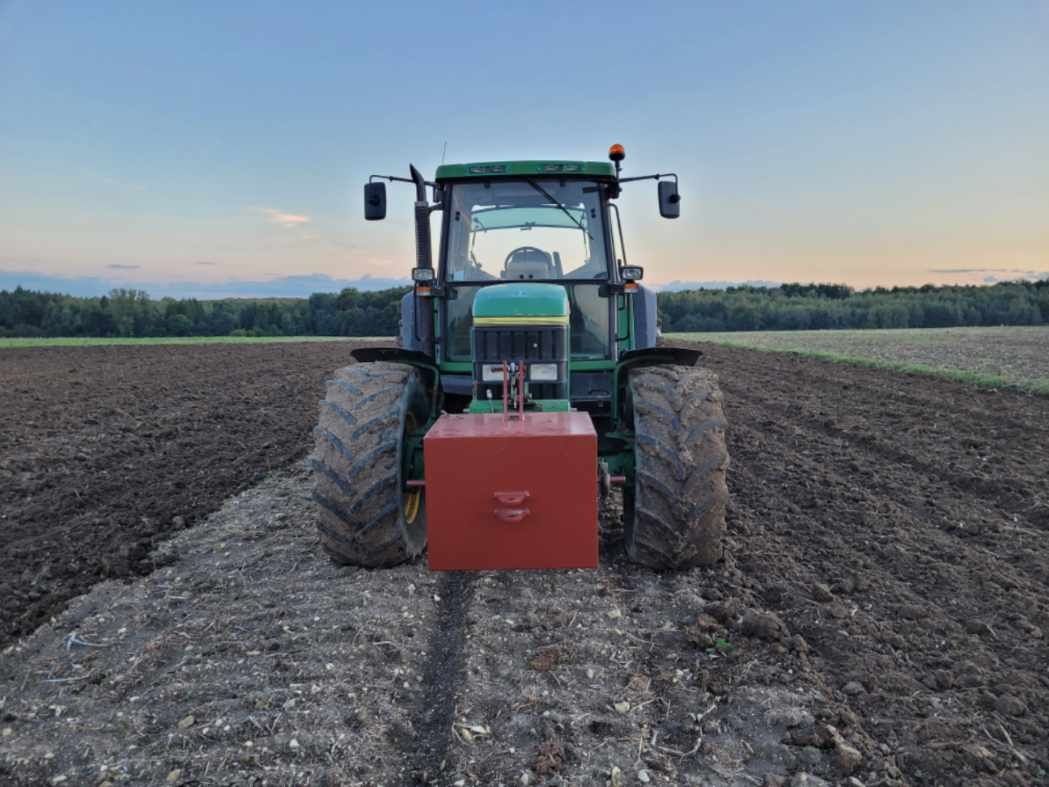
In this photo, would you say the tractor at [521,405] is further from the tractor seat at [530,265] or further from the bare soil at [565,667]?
the bare soil at [565,667]

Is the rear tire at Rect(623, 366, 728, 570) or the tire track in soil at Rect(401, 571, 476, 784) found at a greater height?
the rear tire at Rect(623, 366, 728, 570)

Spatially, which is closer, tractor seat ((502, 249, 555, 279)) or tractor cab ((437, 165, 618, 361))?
tractor cab ((437, 165, 618, 361))

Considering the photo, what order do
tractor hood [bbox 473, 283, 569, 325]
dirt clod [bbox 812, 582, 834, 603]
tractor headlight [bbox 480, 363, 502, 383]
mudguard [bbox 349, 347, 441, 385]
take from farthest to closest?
mudguard [bbox 349, 347, 441, 385] < tractor headlight [bbox 480, 363, 502, 383] < tractor hood [bbox 473, 283, 569, 325] < dirt clod [bbox 812, 582, 834, 603]

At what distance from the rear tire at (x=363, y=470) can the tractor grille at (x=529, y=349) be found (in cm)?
62

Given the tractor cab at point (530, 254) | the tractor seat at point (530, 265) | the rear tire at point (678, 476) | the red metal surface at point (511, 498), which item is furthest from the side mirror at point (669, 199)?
the red metal surface at point (511, 498)

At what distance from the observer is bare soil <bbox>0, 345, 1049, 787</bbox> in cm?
313

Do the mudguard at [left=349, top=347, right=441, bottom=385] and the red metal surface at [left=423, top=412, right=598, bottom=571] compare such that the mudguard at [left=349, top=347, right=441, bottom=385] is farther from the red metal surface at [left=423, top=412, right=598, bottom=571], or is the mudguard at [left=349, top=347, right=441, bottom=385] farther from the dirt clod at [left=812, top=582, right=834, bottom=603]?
the dirt clod at [left=812, top=582, right=834, bottom=603]

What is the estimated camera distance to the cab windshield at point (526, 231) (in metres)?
6.15

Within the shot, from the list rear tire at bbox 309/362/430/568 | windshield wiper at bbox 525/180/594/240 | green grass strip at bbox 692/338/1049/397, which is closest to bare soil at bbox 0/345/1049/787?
rear tire at bbox 309/362/430/568

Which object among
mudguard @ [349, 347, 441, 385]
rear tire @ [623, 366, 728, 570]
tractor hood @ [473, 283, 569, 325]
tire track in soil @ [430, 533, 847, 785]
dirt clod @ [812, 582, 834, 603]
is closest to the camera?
tire track in soil @ [430, 533, 847, 785]

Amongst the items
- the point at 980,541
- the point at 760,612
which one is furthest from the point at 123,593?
the point at 980,541

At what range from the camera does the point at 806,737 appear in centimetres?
323

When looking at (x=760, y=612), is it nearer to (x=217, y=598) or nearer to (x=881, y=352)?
(x=217, y=598)

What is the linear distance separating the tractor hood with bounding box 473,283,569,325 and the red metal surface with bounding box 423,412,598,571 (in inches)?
53.3
